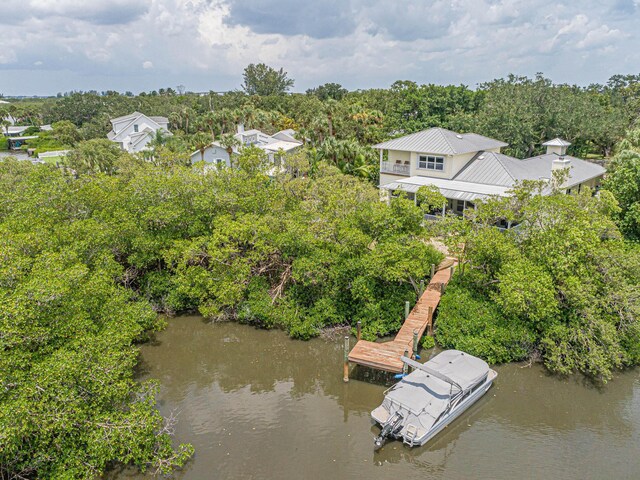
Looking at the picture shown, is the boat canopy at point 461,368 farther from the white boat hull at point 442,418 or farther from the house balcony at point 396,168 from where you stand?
the house balcony at point 396,168

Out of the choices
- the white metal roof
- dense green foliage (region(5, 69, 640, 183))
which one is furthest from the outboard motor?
the white metal roof

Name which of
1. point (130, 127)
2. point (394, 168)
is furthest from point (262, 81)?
point (394, 168)

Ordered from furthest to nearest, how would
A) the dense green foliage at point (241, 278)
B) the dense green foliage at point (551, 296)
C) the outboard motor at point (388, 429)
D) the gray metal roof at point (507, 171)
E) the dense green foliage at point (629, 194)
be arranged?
the gray metal roof at point (507, 171), the dense green foliage at point (629, 194), the dense green foliage at point (551, 296), the outboard motor at point (388, 429), the dense green foliage at point (241, 278)

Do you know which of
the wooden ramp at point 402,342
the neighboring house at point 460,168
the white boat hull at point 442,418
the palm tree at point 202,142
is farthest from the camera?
the palm tree at point 202,142

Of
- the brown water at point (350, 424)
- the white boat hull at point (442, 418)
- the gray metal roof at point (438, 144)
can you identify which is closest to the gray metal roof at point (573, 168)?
the gray metal roof at point (438, 144)

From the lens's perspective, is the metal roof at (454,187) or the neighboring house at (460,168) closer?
the metal roof at (454,187)

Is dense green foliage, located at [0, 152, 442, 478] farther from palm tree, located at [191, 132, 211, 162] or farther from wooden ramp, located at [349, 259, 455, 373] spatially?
palm tree, located at [191, 132, 211, 162]
